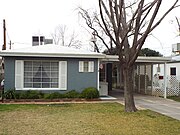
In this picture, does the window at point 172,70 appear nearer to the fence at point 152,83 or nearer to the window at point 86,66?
the fence at point 152,83

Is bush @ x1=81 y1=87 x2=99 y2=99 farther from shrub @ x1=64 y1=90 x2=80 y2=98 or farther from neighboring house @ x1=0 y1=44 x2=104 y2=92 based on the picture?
neighboring house @ x1=0 y1=44 x2=104 y2=92

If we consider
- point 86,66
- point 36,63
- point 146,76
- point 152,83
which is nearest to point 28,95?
point 36,63

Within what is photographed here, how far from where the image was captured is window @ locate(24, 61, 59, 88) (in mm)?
17969

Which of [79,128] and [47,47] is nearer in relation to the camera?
[79,128]

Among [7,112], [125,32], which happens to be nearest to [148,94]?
[125,32]

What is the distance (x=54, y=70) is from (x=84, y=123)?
8648mm

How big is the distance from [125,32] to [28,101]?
285 inches

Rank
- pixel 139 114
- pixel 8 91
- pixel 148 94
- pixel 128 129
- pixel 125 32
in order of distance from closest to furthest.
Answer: pixel 128 129
pixel 139 114
pixel 125 32
pixel 8 91
pixel 148 94

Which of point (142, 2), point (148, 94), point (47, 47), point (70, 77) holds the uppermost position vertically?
point (142, 2)

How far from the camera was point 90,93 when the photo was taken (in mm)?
17609

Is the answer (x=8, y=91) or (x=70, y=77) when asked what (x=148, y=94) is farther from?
(x=8, y=91)

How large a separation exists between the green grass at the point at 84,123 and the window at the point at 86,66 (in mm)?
5629

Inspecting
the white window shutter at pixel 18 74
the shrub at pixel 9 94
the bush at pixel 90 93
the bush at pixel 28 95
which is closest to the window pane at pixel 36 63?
the white window shutter at pixel 18 74

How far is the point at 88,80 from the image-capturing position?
60.2 ft
